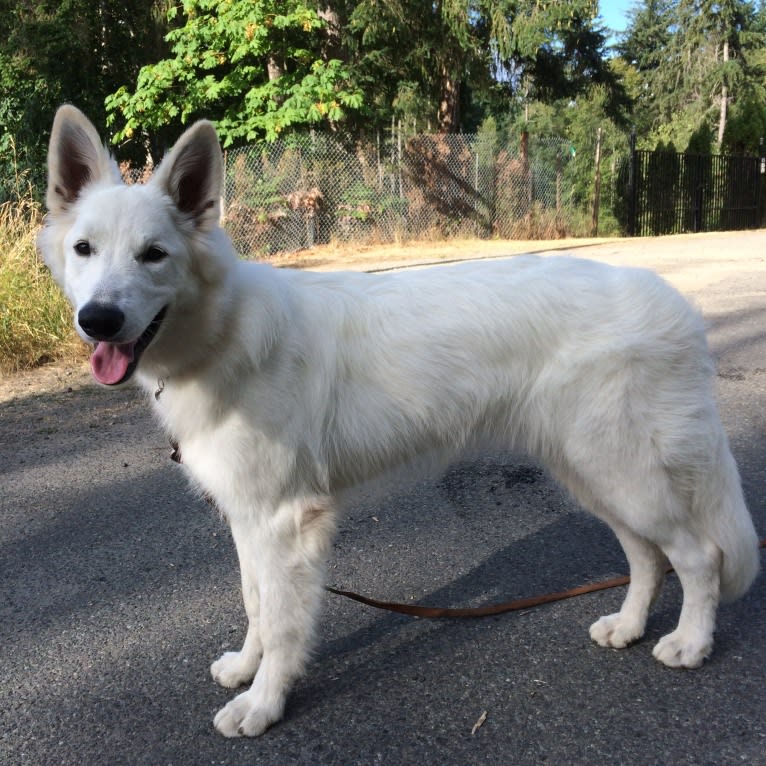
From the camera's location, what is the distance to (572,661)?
2.79 meters

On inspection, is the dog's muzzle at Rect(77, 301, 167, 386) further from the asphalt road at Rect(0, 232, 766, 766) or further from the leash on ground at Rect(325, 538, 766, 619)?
the leash on ground at Rect(325, 538, 766, 619)

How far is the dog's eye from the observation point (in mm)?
2406

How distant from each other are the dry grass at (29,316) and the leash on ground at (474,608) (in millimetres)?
5552

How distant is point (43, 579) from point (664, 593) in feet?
9.73

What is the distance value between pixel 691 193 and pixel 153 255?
27.4m

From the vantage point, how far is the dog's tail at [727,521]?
8.92ft

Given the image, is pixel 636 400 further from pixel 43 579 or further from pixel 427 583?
pixel 43 579

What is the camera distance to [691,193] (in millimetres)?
26109

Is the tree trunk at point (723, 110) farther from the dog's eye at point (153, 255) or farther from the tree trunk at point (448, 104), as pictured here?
the dog's eye at point (153, 255)

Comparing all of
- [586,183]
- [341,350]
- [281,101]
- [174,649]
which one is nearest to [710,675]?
[341,350]

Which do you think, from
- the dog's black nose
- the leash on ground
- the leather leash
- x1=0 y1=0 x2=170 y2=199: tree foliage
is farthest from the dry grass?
x1=0 y1=0 x2=170 y2=199: tree foliage

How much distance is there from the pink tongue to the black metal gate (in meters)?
23.7

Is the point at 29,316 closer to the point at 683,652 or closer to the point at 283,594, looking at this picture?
the point at 283,594

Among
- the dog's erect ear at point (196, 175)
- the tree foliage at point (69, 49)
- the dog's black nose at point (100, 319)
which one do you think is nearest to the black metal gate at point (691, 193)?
the tree foliage at point (69, 49)
